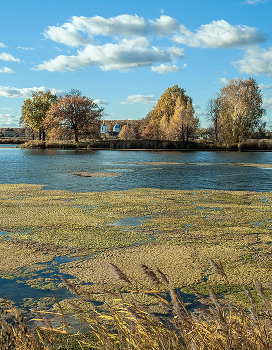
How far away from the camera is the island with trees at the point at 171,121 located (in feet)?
189

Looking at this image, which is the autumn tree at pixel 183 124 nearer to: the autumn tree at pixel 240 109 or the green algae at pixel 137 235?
the autumn tree at pixel 240 109

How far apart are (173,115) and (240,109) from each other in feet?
44.7

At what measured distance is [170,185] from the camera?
57.7ft

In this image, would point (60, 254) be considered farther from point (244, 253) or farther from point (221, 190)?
point (221, 190)

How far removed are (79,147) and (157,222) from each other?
182 feet

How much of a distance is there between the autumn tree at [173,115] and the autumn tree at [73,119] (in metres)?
12.7

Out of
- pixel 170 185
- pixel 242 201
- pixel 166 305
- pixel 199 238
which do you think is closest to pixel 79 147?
pixel 170 185

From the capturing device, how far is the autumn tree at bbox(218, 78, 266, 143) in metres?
57.3

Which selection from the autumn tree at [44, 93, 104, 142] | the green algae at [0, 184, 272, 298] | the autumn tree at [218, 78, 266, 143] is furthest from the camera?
the autumn tree at [44, 93, 104, 142]

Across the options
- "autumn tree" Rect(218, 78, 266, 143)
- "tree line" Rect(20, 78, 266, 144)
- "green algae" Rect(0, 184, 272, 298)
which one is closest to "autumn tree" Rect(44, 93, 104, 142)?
"tree line" Rect(20, 78, 266, 144)

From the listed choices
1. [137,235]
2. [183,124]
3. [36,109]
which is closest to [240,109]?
[183,124]

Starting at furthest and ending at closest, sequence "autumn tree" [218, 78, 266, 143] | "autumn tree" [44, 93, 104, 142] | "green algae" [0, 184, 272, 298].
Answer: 1. "autumn tree" [44, 93, 104, 142]
2. "autumn tree" [218, 78, 266, 143]
3. "green algae" [0, 184, 272, 298]

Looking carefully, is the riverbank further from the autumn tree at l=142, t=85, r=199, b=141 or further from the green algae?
the green algae

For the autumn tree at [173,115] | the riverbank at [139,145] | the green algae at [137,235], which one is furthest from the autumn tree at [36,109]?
the green algae at [137,235]
